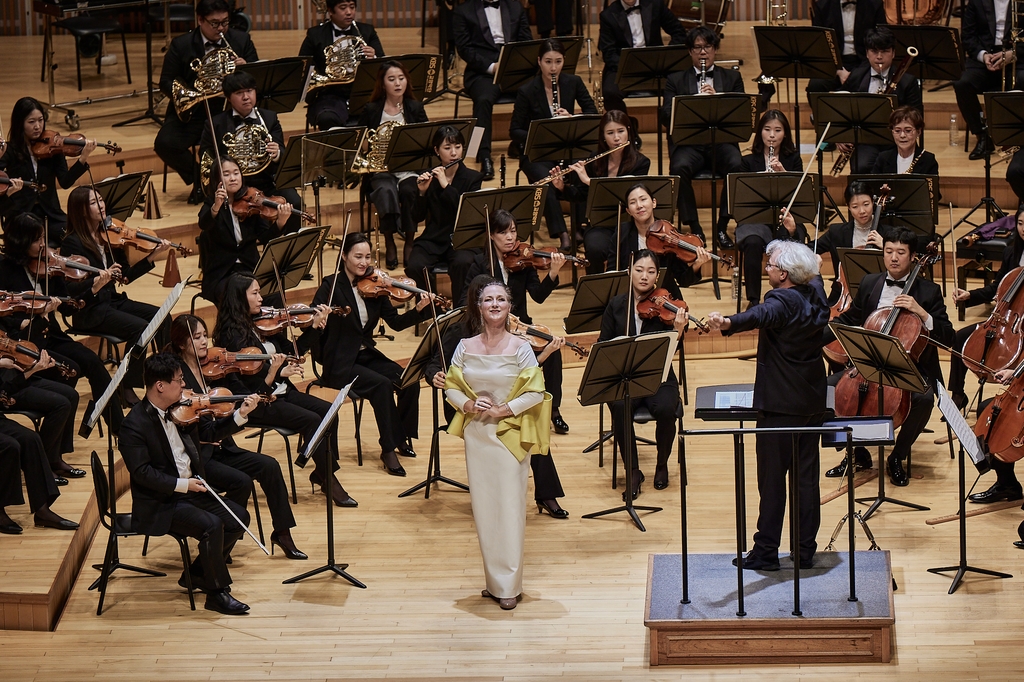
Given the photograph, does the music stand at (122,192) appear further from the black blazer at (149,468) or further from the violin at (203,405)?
the black blazer at (149,468)

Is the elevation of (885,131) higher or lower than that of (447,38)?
lower

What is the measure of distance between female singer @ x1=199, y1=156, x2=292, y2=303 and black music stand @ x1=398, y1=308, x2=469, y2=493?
126 centimetres

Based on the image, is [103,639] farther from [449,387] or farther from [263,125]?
[263,125]

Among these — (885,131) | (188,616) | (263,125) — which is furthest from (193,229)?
(885,131)

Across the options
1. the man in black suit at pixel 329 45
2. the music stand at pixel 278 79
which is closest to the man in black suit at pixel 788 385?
the music stand at pixel 278 79

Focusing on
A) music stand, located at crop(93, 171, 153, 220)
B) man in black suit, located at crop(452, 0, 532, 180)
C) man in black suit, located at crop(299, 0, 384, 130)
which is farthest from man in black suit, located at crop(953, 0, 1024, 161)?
music stand, located at crop(93, 171, 153, 220)

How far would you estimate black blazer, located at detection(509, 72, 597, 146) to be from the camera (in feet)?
26.5

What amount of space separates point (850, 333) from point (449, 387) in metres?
1.49

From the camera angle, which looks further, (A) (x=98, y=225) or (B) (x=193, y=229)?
(B) (x=193, y=229)

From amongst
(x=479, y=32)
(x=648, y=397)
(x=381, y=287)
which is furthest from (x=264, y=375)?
(x=479, y=32)

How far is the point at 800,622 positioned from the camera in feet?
15.3

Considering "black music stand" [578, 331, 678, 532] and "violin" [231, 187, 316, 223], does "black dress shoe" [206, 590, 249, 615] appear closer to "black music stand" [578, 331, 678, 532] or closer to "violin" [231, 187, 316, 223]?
"black music stand" [578, 331, 678, 532]

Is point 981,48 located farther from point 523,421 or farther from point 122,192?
point 122,192

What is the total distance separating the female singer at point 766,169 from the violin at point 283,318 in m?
2.38
